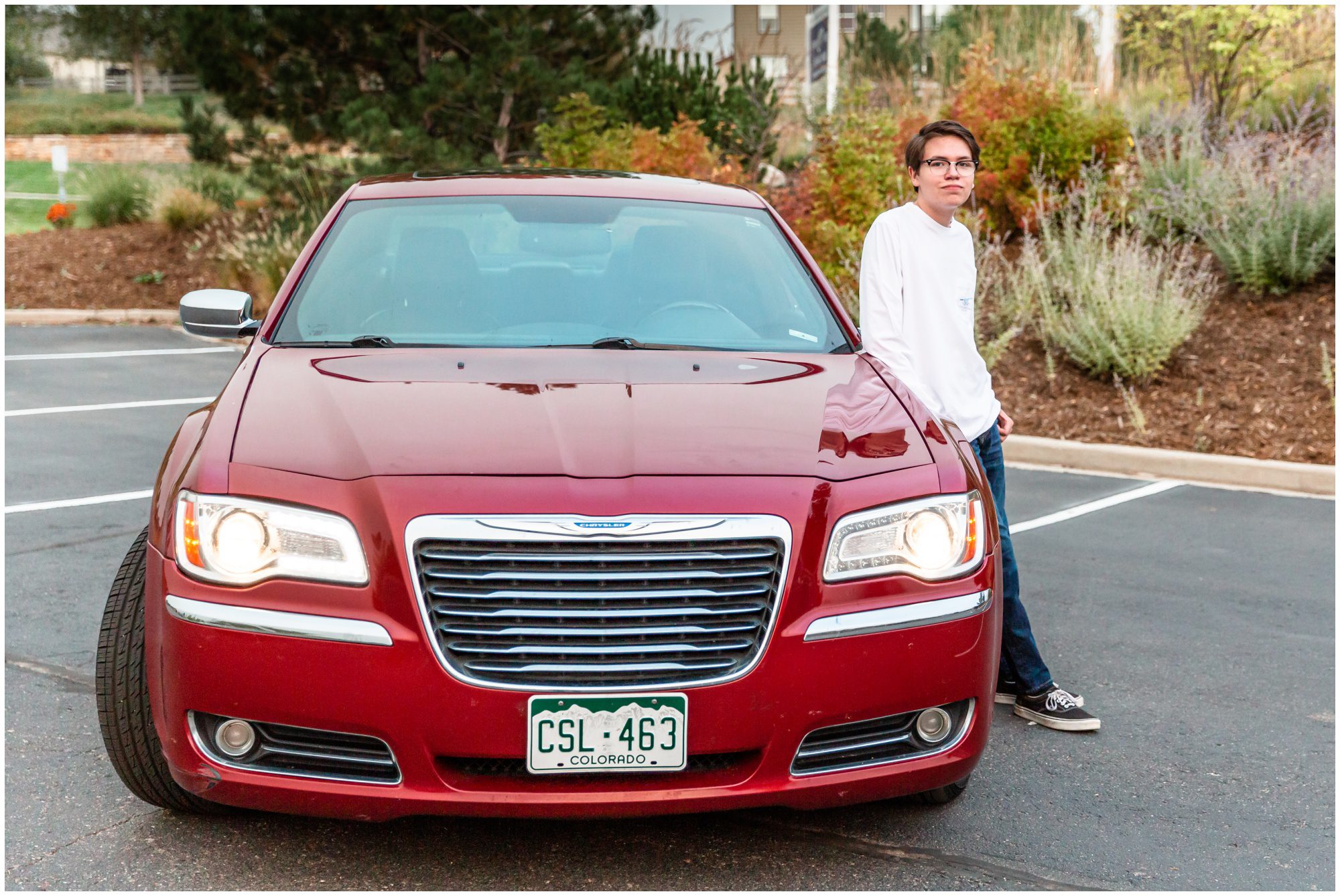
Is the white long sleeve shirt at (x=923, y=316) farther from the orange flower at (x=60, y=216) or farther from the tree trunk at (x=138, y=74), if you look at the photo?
the tree trunk at (x=138, y=74)

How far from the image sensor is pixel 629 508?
2.79 meters

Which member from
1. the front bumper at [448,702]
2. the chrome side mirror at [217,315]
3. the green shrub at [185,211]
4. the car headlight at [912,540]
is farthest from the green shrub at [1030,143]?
the green shrub at [185,211]

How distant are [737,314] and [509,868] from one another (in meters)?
1.86

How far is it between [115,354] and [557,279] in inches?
412

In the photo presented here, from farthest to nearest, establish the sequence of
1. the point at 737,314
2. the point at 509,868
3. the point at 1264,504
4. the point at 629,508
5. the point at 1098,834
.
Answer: the point at 1264,504, the point at 737,314, the point at 1098,834, the point at 509,868, the point at 629,508

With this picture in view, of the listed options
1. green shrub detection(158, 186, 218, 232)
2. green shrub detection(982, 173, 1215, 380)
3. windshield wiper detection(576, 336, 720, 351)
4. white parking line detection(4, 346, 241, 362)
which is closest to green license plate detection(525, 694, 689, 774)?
windshield wiper detection(576, 336, 720, 351)

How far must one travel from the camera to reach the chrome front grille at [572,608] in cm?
274

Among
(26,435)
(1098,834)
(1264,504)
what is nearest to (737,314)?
(1098,834)

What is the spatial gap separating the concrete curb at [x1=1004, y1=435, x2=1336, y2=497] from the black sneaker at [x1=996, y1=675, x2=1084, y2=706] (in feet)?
13.9

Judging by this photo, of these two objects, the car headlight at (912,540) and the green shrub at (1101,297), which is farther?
the green shrub at (1101,297)

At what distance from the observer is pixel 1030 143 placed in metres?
12.4

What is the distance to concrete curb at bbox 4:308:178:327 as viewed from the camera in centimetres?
1606

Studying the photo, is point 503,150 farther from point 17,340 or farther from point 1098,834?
point 1098,834

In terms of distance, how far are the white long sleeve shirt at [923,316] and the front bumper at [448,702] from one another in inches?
48.9
